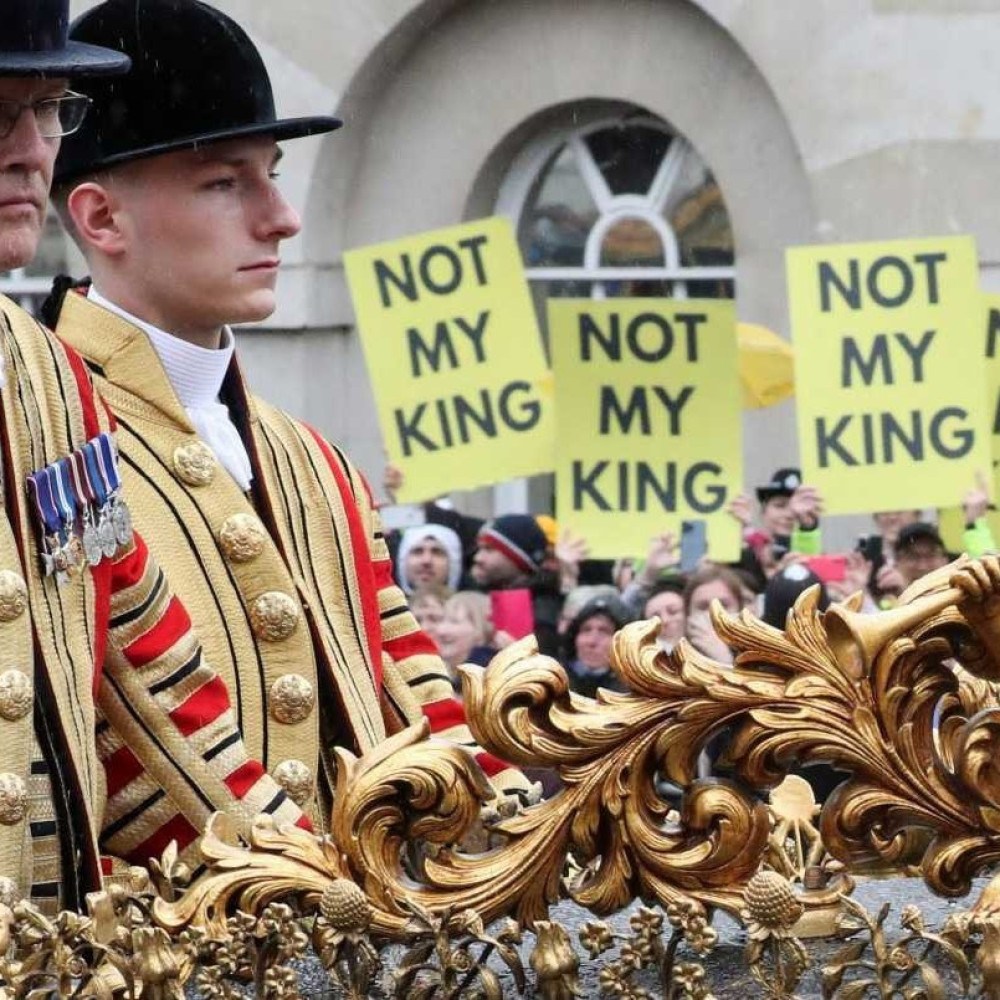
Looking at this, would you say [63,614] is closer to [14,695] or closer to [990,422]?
[14,695]

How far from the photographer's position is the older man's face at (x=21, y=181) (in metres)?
3.12

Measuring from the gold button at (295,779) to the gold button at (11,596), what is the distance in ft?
2.26

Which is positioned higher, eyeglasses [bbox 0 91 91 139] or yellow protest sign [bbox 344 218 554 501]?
eyeglasses [bbox 0 91 91 139]

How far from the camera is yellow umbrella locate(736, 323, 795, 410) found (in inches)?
431

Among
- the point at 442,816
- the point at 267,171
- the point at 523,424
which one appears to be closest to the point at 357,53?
the point at 523,424

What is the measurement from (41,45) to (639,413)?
6532 millimetres

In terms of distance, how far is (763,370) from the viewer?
11055 mm

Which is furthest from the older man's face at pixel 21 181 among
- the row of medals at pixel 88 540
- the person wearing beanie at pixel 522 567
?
the person wearing beanie at pixel 522 567

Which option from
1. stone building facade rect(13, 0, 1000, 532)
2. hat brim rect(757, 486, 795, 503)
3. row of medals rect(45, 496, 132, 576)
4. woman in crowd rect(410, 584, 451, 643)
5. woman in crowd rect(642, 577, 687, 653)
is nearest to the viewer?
row of medals rect(45, 496, 132, 576)

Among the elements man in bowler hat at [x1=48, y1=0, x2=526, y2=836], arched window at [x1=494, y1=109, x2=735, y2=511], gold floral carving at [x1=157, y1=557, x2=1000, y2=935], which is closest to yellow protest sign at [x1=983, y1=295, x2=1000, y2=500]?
arched window at [x1=494, y1=109, x2=735, y2=511]

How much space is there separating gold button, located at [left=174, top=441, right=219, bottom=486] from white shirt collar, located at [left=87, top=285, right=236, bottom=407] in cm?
9

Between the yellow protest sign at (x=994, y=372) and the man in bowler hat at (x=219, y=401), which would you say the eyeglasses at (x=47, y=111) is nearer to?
the man in bowler hat at (x=219, y=401)

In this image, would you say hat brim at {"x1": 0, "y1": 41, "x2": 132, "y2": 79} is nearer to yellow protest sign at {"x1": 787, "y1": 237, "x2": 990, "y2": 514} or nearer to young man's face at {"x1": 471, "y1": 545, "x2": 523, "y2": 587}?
yellow protest sign at {"x1": 787, "y1": 237, "x2": 990, "y2": 514}

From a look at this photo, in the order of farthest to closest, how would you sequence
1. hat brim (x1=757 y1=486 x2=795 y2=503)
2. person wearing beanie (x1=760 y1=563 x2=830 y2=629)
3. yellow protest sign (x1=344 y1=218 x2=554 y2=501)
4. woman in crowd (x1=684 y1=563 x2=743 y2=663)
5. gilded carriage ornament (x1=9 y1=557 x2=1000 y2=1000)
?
yellow protest sign (x1=344 y1=218 x2=554 y2=501) < hat brim (x1=757 y1=486 x2=795 y2=503) < woman in crowd (x1=684 y1=563 x2=743 y2=663) < person wearing beanie (x1=760 y1=563 x2=830 y2=629) < gilded carriage ornament (x1=9 y1=557 x2=1000 y2=1000)
